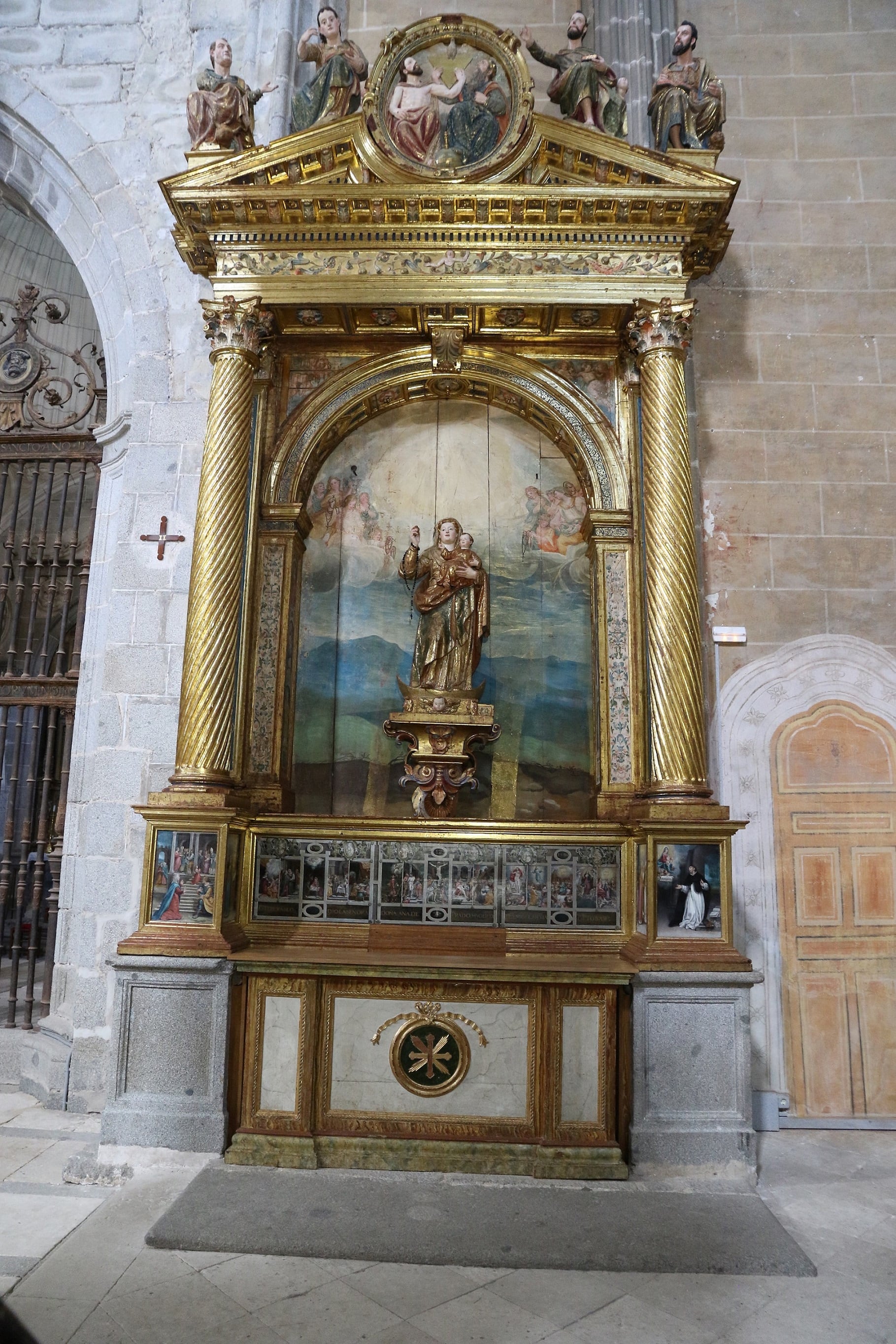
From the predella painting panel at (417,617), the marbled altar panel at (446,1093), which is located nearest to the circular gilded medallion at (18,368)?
the predella painting panel at (417,617)

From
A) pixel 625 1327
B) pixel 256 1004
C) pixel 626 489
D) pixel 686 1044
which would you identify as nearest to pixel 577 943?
pixel 686 1044

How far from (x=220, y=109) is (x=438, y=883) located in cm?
461

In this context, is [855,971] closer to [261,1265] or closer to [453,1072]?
[453,1072]

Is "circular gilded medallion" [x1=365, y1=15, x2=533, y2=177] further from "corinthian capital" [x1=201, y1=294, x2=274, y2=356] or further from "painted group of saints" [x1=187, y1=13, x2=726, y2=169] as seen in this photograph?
"corinthian capital" [x1=201, y1=294, x2=274, y2=356]

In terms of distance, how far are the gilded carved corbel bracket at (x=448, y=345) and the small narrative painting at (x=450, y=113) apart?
88cm

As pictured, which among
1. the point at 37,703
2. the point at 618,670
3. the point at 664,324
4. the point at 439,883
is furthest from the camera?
the point at 37,703

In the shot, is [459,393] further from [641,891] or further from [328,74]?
[641,891]

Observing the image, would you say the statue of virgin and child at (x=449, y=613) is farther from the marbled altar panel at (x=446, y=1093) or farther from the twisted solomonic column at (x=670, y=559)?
the marbled altar panel at (x=446, y=1093)

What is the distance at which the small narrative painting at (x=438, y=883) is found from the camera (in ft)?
16.6

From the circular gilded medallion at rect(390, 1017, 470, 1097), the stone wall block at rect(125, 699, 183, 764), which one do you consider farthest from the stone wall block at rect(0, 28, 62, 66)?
the circular gilded medallion at rect(390, 1017, 470, 1097)

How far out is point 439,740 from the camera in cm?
555

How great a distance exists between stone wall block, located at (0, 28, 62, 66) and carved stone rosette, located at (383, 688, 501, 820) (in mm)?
5384

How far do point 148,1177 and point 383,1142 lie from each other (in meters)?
1.04

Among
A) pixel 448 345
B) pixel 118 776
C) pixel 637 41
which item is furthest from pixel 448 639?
pixel 637 41
